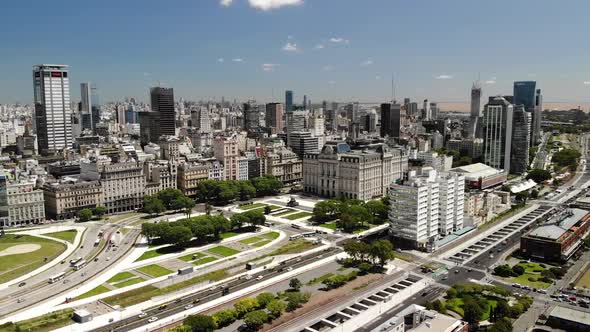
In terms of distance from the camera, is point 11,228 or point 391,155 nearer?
point 11,228

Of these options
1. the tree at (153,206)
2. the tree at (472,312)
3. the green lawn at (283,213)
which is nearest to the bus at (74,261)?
the tree at (153,206)

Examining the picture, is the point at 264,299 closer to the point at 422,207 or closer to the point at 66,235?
the point at 422,207

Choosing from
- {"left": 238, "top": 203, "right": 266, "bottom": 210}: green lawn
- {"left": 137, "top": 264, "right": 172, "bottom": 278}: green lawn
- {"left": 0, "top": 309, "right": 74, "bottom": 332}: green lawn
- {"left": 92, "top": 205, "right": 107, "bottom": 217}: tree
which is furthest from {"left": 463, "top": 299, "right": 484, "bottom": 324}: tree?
{"left": 92, "top": 205, "right": 107, "bottom": 217}: tree

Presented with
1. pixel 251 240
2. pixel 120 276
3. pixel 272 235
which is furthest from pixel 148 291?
pixel 272 235

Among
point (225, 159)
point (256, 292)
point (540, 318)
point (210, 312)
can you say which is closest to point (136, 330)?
point (210, 312)

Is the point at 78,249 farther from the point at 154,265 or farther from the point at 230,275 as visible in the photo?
the point at 230,275

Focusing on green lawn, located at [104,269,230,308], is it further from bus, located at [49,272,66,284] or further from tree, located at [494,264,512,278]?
tree, located at [494,264,512,278]

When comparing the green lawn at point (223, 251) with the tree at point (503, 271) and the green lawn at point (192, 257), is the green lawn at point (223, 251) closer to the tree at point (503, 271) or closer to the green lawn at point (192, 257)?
the green lawn at point (192, 257)
